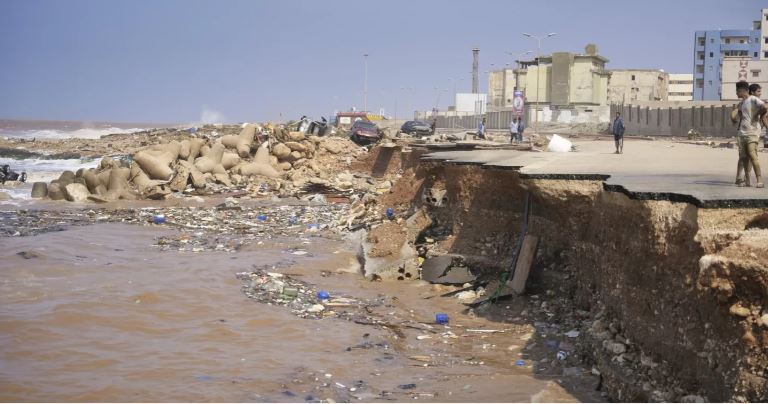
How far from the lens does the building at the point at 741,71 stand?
177ft

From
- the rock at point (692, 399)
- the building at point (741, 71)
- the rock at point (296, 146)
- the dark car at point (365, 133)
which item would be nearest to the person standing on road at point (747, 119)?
the rock at point (692, 399)

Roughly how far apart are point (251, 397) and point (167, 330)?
2.47 m

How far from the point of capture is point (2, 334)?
8.30 meters

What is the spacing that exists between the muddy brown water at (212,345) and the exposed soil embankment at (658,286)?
25.6 inches

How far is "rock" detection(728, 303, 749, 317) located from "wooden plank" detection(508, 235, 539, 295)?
16.3 ft

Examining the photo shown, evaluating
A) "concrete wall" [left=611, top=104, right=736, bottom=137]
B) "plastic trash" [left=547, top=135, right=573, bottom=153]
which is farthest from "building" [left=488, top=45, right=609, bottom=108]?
"plastic trash" [left=547, top=135, right=573, bottom=153]

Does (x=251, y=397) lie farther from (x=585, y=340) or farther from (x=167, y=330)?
(x=585, y=340)

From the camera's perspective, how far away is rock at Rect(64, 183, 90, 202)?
21688mm

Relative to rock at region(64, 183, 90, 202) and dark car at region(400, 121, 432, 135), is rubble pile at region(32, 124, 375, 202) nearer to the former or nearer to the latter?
rock at region(64, 183, 90, 202)

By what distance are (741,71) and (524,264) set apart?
50.4m

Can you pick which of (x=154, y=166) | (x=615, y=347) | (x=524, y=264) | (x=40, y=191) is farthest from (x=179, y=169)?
(x=615, y=347)

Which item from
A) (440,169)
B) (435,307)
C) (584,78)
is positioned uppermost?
(584,78)

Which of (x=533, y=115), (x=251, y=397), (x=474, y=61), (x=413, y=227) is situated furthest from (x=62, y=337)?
(x=474, y=61)

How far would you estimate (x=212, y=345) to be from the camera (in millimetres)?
8359
